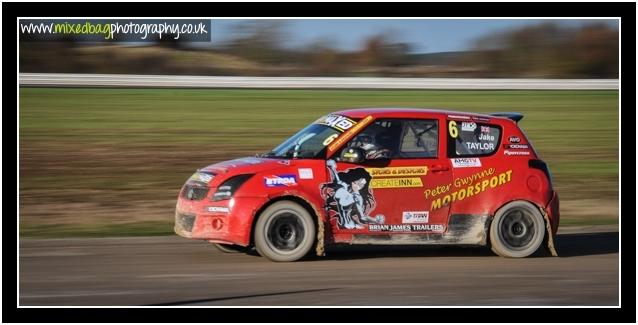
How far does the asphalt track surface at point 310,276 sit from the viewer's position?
8719 millimetres

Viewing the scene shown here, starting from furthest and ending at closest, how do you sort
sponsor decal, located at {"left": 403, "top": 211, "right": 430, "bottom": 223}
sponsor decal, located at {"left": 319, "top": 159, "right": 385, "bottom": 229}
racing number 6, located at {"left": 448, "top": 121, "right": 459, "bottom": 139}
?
racing number 6, located at {"left": 448, "top": 121, "right": 459, "bottom": 139}
sponsor decal, located at {"left": 403, "top": 211, "right": 430, "bottom": 223}
sponsor decal, located at {"left": 319, "top": 159, "right": 385, "bottom": 229}

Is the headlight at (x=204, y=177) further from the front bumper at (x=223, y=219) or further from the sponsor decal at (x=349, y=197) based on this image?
the sponsor decal at (x=349, y=197)

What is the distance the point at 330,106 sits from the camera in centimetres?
2850

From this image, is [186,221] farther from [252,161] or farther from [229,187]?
[252,161]

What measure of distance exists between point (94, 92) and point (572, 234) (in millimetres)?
19732

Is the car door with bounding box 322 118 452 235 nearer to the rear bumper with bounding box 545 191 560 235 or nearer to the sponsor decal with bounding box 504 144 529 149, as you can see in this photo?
the sponsor decal with bounding box 504 144 529 149

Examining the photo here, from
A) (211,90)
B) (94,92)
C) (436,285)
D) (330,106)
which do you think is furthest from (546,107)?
(436,285)

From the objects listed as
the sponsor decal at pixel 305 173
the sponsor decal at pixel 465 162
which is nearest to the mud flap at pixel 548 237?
the sponsor decal at pixel 465 162

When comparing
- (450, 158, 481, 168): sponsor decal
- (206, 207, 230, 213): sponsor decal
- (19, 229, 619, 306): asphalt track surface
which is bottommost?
(19, 229, 619, 306): asphalt track surface

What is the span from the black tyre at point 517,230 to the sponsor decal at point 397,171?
1053mm

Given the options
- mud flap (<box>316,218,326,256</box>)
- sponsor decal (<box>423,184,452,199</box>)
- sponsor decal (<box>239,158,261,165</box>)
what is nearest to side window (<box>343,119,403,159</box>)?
sponsor decal (<box>423,184,452,199</box>)

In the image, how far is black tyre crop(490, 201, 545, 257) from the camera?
11.0 meters

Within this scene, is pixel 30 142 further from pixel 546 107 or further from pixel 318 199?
pixel 546 107

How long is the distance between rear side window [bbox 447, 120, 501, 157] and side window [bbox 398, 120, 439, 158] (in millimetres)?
182
